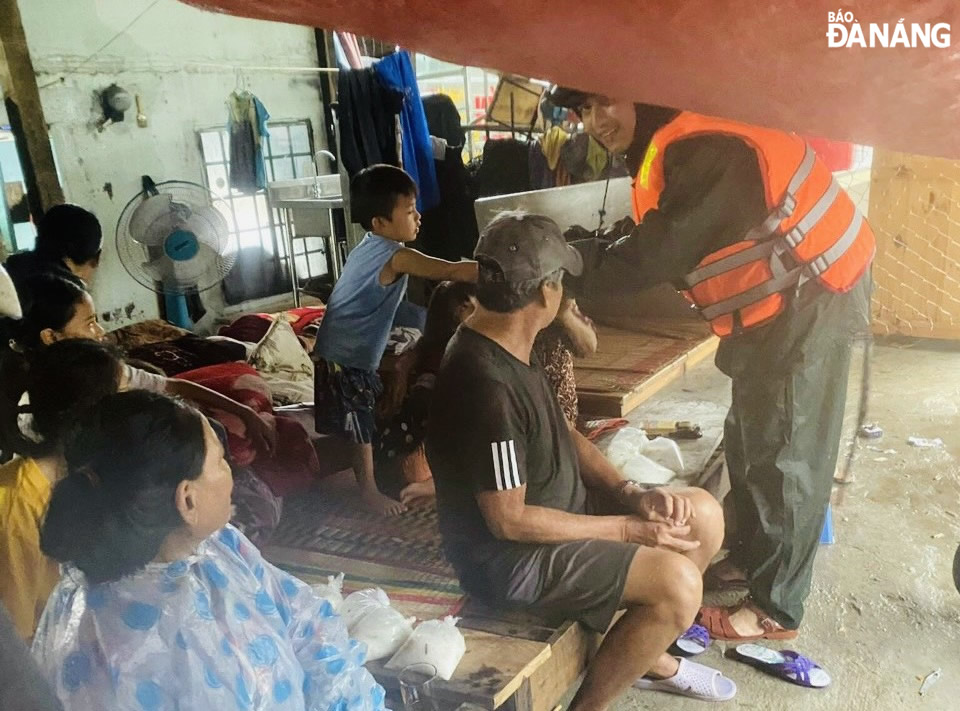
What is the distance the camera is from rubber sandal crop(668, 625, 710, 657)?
1.09 meters

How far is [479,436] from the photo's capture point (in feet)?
3.29

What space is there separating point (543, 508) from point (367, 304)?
0.38m

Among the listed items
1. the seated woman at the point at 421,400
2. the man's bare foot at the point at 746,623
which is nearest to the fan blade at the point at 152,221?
the seated woman at the point at 421,400

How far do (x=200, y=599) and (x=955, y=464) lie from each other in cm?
113

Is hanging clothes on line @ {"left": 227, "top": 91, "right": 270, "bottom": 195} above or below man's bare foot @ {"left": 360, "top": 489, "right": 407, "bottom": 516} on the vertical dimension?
above

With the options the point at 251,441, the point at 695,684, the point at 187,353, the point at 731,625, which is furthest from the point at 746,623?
the point at 187,353

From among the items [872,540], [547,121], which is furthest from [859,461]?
[547,121]

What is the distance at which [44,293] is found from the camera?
744 millimetres

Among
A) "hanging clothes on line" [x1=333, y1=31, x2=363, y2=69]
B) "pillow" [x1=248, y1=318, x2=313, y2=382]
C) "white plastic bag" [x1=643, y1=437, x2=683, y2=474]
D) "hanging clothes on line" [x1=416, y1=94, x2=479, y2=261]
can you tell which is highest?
"hanging clothes on line" [x1=333, y1=31, x2=363, y2=69]

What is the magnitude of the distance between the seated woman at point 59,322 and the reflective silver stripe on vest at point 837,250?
815 millimetres

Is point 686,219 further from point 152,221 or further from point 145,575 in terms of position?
point 145,575

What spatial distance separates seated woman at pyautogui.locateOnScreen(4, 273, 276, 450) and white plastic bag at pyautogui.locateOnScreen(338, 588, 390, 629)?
348mm

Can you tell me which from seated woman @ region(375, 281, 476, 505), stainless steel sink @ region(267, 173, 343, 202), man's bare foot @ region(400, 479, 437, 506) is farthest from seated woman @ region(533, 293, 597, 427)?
stainless steel sink @ region(267, 173, 343, 202)

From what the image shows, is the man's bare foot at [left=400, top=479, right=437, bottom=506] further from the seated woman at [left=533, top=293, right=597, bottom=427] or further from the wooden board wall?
the wooden board wall
